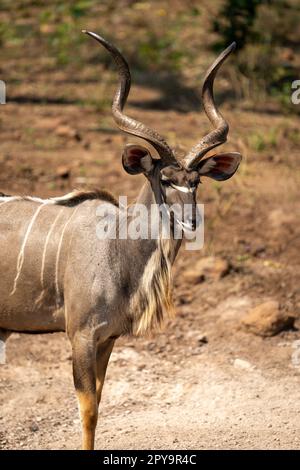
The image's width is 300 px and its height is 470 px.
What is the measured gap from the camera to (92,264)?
12.7 ft

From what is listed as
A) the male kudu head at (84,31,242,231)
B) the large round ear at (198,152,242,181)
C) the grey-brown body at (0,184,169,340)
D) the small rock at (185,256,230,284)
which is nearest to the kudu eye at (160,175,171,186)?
the male kudu head at (84,31,242,231)

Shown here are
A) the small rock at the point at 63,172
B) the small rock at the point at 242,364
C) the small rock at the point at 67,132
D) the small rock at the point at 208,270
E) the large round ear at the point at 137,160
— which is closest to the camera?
the large round ear at the point at 137,160

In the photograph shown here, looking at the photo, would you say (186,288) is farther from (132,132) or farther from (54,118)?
(54,118)

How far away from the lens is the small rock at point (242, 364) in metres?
5.02

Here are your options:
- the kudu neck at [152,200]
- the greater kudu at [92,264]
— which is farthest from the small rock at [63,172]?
the kudu neck at [152,200]

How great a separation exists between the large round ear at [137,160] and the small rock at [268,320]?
5.54ft

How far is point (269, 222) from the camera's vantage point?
21.6ft

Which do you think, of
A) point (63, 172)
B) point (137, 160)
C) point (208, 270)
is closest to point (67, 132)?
point (63, 172)

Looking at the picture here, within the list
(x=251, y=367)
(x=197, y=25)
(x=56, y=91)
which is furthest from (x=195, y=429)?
(x=197, y=25)

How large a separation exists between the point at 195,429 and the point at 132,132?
4.84ft

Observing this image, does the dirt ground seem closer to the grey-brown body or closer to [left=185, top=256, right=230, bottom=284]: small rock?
[left=185, top=256, right=230, bottom=284]: small rock

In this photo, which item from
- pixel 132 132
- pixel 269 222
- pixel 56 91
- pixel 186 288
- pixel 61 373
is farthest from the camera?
pixel 56 91

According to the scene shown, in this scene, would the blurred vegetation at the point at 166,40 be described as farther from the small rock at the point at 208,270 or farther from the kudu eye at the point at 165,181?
the kudu eye at the point at 165,181

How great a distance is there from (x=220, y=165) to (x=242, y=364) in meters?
1.37
